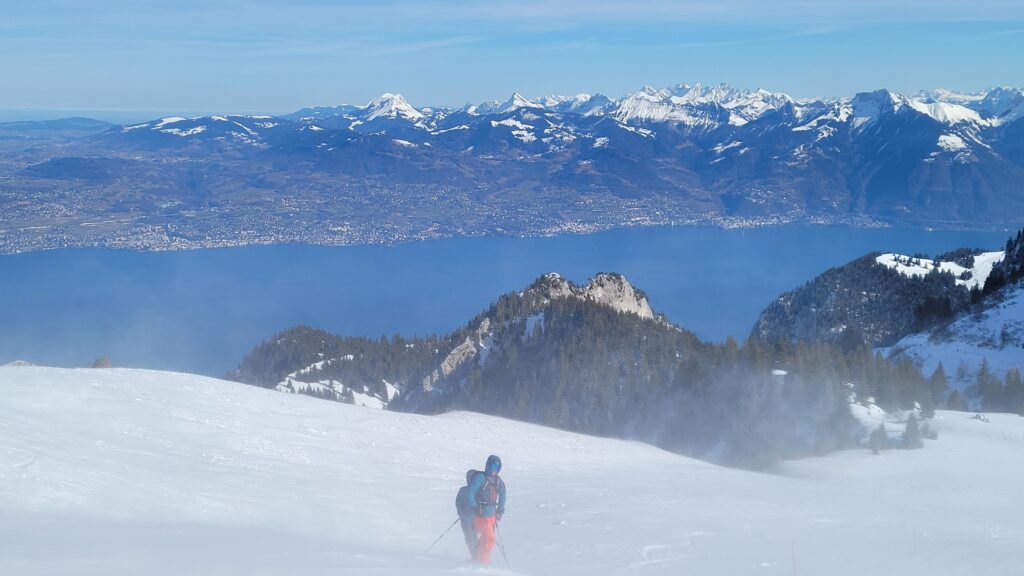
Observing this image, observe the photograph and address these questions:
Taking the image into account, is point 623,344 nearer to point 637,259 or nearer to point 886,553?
point 886,553

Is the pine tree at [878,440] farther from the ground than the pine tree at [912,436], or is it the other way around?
the pine tree at [912,436]

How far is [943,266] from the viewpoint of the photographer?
8031cm

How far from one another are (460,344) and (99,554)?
153ft

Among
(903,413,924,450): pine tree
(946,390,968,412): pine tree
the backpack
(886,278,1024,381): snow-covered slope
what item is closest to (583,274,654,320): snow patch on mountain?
(886,278,1024,381): snow-covered slope

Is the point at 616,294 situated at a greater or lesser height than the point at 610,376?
greater

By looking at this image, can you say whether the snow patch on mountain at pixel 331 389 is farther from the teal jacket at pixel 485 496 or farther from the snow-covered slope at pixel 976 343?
the teal jacket at pixel 485 496

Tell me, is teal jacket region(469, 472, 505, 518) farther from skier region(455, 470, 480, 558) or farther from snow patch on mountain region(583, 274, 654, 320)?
snow patch on mountain region(583, 274, 654, 320)

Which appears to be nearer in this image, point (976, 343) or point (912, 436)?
point (912, 436)

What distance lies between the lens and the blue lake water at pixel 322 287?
8475 centimetres

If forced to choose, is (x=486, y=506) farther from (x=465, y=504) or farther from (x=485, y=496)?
(x=465, y=504)

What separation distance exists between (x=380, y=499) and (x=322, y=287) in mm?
121868

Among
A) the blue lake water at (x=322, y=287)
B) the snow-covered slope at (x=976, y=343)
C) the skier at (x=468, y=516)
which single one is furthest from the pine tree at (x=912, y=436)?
the blue lake water at (x=322, y=287)

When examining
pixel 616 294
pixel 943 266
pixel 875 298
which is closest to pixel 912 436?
pixel 616 294

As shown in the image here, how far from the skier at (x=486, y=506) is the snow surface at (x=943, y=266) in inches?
3032
